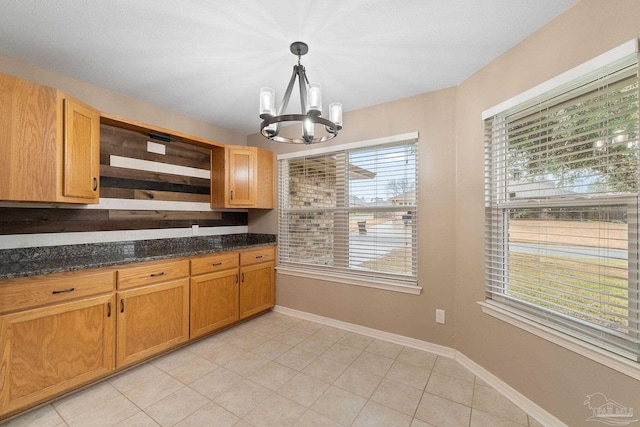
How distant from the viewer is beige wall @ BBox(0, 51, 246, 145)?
207 centimetres

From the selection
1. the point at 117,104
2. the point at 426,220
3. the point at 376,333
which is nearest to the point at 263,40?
the point at 117,104

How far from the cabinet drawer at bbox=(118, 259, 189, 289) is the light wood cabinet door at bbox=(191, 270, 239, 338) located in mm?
180

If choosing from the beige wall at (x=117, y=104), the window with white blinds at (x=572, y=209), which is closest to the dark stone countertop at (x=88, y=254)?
the beige wall at (x=117, y=104)

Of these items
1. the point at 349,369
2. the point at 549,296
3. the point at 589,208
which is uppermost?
the point at 589,208

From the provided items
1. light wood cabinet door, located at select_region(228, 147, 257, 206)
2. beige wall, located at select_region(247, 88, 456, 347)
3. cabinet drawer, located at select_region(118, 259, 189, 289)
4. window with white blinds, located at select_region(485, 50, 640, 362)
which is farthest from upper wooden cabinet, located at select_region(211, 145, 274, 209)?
window with white blinds, located at select_region(485, 50, 640, 362)

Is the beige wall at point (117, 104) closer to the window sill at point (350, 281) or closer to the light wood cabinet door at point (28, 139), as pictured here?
the light wood cabinet door at point (28, 139)

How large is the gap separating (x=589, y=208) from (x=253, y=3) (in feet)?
7.15

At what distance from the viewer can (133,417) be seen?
1693 millimetres

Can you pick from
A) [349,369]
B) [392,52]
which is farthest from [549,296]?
[392,52]

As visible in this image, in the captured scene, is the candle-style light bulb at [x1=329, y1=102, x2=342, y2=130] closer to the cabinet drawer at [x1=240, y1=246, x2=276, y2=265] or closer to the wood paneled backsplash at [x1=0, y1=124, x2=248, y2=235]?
the cabinet drawer at [x1=240, y1=246, x2=276, y2=265]

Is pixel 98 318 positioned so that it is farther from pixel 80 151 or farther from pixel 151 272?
pixel 80 151

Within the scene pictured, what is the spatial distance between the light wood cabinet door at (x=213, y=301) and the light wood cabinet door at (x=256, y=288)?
0.10 meters

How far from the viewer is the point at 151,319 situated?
227cm

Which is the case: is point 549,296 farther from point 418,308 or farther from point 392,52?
point 392,52
